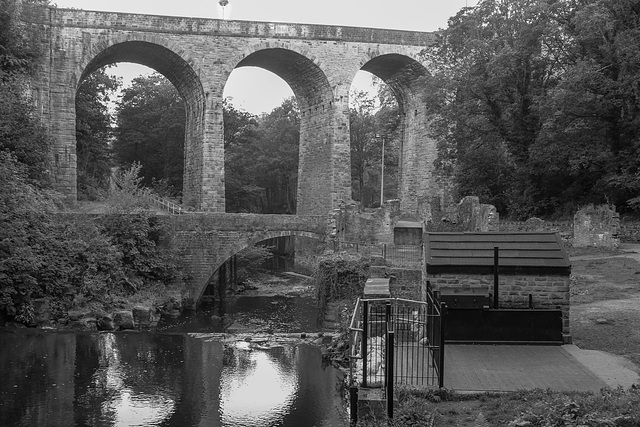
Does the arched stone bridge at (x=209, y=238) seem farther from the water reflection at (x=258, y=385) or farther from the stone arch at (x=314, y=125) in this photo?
the water reflection at (x=258, y=385)

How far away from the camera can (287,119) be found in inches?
1709

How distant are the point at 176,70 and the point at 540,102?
14761 millimetres

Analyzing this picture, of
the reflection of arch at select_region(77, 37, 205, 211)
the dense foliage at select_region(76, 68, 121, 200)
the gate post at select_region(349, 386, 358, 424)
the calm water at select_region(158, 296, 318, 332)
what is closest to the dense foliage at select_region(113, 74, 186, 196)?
the dense foliage at select_region(76, 68, 121, 200)

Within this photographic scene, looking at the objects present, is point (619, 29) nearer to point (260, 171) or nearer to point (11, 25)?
point (11, 25)

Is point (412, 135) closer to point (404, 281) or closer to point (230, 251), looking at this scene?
point (230, 251)

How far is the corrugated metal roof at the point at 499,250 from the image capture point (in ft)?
28.8

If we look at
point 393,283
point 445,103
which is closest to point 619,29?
point 445,103

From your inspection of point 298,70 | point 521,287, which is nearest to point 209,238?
point 298,70

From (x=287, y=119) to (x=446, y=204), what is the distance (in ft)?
52.8

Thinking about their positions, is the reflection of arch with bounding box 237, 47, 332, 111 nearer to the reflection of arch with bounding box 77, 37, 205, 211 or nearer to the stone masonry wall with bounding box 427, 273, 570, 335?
the reflection of arch with bounding box 77, 37, 205, 211

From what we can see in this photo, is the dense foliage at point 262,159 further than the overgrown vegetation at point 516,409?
Yes

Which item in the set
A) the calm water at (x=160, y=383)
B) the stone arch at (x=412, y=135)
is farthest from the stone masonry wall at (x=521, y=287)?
the stone arch at (x=412, y=135)

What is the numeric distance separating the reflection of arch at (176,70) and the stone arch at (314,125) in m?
1.91

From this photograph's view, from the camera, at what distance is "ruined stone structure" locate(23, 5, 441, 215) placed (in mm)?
25016
